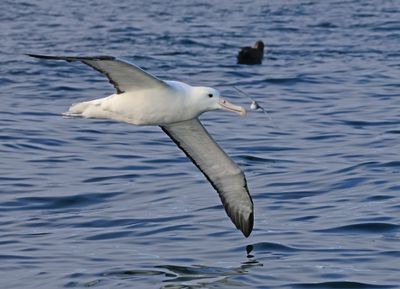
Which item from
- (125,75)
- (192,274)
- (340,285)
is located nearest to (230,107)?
(125,75)

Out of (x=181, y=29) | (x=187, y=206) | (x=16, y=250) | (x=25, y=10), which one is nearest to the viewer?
(x=16, y=250)

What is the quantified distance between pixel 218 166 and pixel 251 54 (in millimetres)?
11487

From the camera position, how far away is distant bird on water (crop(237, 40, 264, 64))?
2458cm

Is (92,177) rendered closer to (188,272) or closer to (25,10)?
(188,272)

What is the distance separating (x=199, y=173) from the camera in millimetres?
16094

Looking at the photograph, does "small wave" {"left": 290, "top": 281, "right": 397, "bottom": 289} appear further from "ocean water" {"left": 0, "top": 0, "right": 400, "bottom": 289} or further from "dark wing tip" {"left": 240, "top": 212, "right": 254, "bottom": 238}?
"dark wing tip" {"left": 240, "top": 212, "right": 254, "bottom": 238}

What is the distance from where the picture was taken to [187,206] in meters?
14.3

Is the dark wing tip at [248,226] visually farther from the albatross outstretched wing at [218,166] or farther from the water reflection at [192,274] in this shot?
the water reflection at [192,274]

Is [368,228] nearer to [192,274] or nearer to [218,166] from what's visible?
[218,166]

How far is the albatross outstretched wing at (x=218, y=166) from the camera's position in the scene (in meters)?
13.1

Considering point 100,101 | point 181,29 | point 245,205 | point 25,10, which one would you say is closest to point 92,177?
point 245,205

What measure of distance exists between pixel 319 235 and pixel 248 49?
11899 millimetres

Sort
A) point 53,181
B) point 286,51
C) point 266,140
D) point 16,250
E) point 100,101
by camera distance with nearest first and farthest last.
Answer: point 100,101 < point 16,250 < point 53,181 < point 266,140 < point 286,51

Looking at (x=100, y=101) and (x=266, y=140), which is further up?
(x=100, y=101)
